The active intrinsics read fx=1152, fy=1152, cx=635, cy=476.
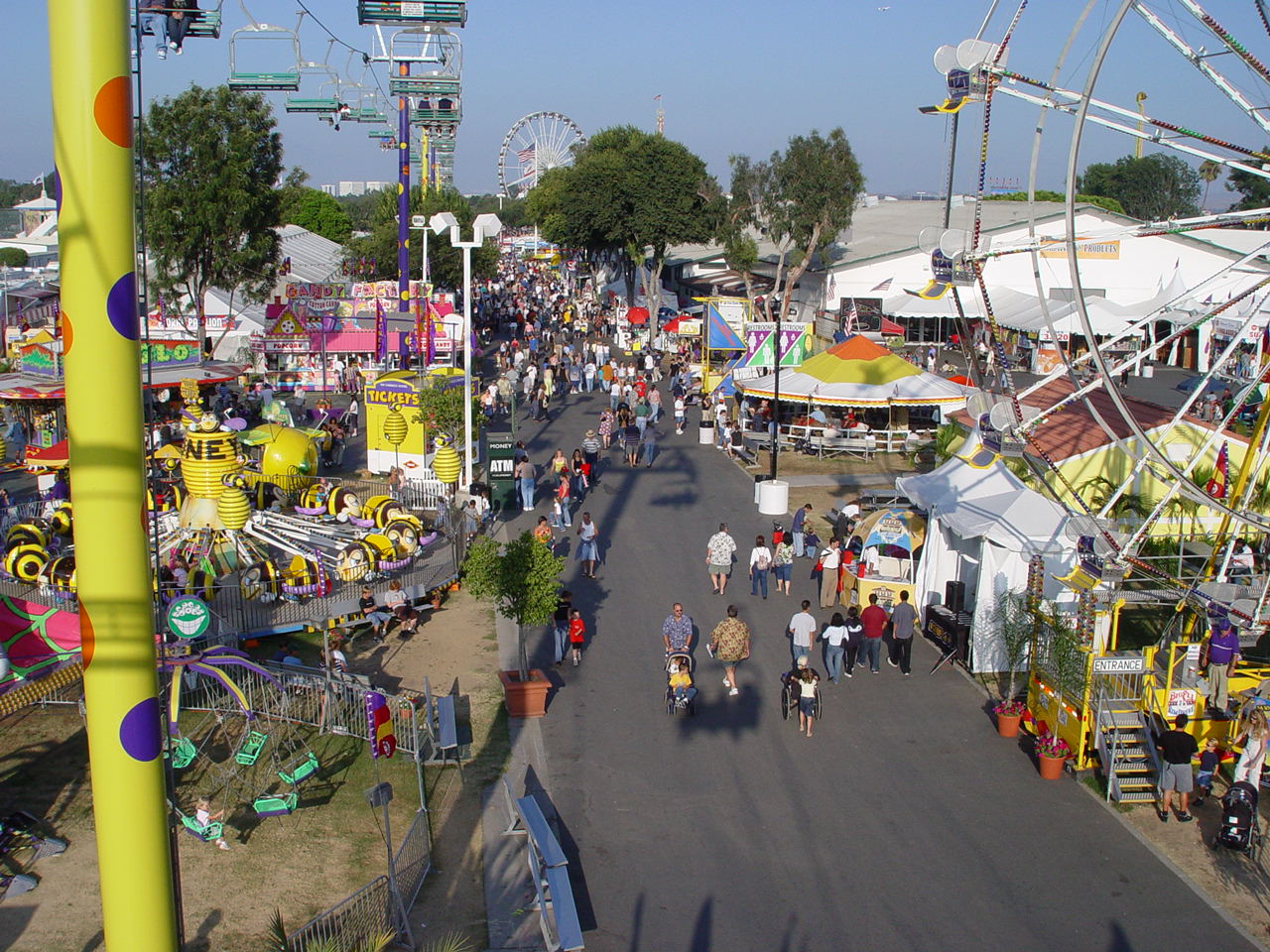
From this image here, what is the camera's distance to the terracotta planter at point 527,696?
1302 cm

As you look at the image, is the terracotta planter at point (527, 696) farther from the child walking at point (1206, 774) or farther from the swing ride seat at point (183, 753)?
the child walking at point (1206, 774)

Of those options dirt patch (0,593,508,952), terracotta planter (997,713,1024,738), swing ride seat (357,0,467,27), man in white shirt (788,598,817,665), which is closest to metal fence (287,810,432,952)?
dirt patch (0,593,508,952)

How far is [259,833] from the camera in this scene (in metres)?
10.5

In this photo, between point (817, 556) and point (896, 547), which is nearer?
point (896, 547)

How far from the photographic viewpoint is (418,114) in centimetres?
3325

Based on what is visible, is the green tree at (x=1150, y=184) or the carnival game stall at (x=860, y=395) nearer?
the carnival game stall at (x=860, y=395)

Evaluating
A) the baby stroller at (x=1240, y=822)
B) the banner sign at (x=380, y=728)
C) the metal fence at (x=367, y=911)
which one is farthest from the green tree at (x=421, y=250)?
the baby stroller at (x=1240, y=822)

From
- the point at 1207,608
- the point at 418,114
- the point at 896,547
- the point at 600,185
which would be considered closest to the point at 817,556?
the point at 896,547

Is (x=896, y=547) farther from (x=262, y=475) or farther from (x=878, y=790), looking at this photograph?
(x=262, y=475)

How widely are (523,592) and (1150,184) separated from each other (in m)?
93.2

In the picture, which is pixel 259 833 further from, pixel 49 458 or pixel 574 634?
pixel 49 458

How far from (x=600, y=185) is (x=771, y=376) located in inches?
1133

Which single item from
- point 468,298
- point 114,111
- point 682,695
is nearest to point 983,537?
point 682,695

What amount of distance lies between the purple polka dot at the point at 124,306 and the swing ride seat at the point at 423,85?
94.2ft
